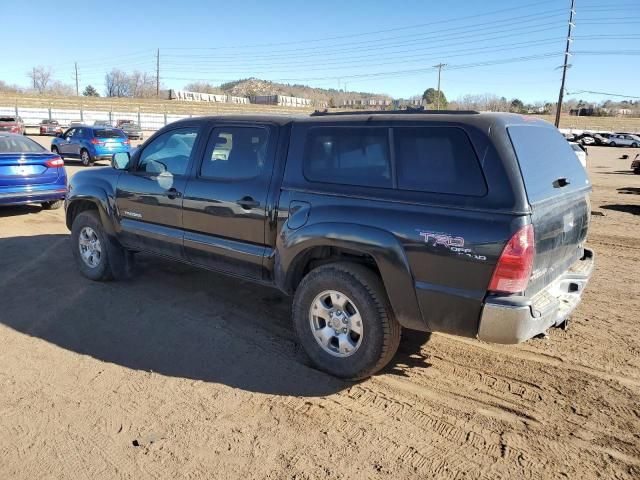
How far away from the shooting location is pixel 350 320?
369 cm

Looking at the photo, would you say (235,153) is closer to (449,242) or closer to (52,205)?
(449,242)

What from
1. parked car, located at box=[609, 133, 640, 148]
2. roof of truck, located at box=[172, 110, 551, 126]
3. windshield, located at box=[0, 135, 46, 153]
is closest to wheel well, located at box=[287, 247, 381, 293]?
roof of truck, located at box=[172, 110, 551, 126]

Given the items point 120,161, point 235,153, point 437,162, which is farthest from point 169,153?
point 437,162

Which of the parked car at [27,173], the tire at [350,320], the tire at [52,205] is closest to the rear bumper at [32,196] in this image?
the parked car at [27,173]

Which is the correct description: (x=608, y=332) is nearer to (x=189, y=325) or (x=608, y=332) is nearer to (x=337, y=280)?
(x=337, y=280)

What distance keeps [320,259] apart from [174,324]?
1.69m

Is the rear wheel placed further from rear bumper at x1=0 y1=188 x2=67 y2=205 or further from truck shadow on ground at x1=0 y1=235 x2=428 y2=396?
truck shadow on ground at x1=0 y1=235 x2=428 y2=396

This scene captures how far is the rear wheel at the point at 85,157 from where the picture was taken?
2005 centimetres

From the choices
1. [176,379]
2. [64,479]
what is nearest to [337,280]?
[176,379]

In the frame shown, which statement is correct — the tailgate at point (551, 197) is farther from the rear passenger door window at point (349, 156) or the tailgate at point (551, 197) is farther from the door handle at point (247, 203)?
the door handle at point (247, 203)

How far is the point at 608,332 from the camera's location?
4.55m

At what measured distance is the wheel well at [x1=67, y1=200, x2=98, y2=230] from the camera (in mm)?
5985

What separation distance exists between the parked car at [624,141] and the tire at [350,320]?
5715 cm

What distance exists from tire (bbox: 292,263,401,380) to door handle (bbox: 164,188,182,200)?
69.8 inches
